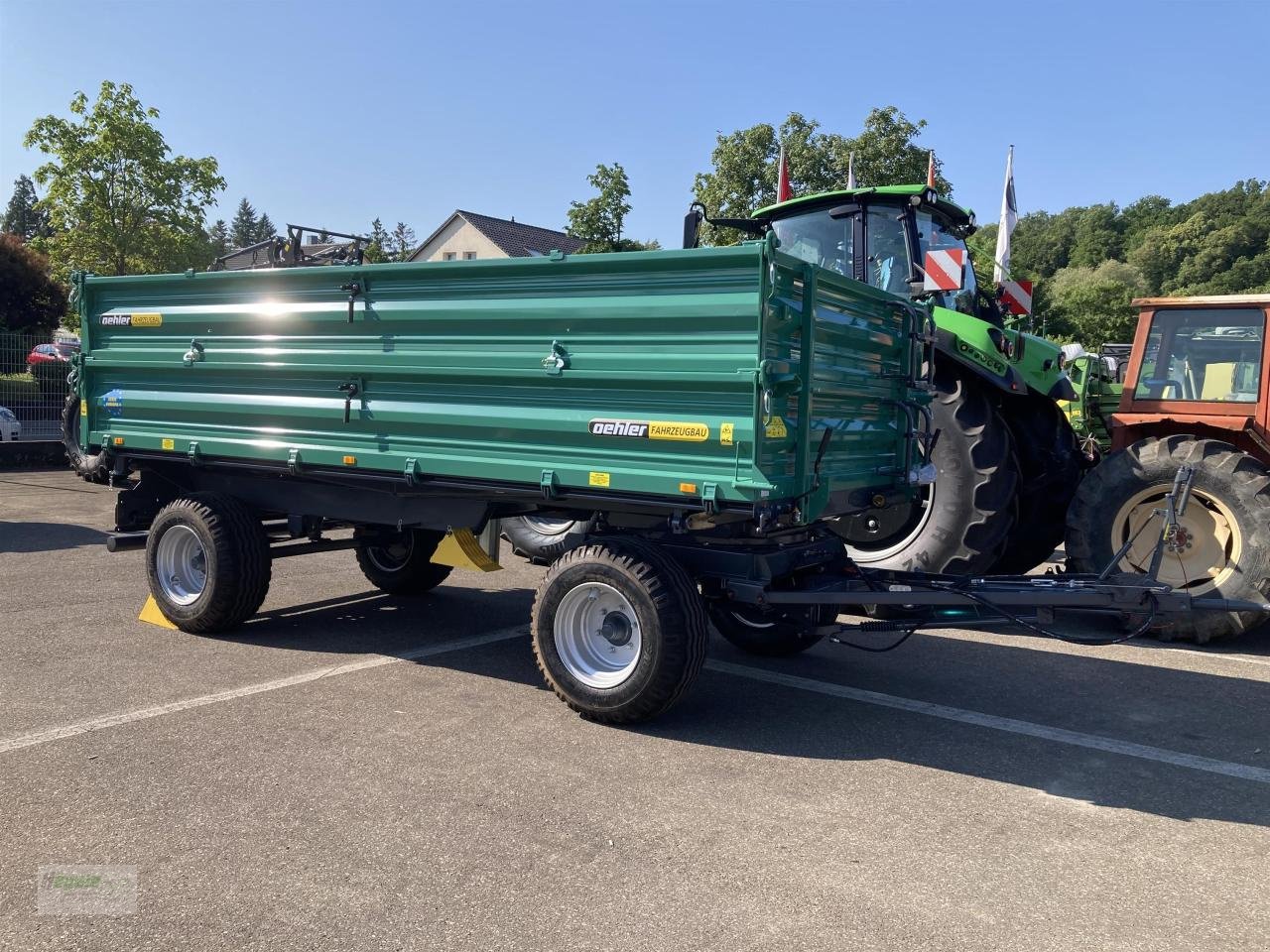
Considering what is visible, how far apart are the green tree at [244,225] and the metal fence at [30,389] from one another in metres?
108

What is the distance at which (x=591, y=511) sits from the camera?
5344 millimetres

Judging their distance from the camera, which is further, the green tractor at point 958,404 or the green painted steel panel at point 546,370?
the green tractor at point 958,404

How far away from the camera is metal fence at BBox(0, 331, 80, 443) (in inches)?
599

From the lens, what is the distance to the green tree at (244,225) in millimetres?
116938

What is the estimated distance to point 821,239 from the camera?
7672 millimetres

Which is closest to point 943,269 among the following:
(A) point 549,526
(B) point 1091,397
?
(B) point 1091,397

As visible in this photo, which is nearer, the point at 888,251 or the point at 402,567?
the point at 888,251

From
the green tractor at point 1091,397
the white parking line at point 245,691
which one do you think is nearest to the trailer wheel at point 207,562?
the white parking line at point 245,691

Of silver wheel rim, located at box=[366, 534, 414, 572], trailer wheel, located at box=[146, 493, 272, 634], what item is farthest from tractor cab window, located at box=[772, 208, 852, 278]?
trailer wheel, located at box=[146, 493, 272, 634]

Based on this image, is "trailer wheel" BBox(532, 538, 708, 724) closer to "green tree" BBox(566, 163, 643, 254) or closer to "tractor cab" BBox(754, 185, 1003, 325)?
"tractor cab" BBox(754, 185, 1003, 325)

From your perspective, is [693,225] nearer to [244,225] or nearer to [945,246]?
[945,246]

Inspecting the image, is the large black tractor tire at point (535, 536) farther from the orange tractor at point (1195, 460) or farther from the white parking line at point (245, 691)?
the orange tractor at point (1195, 460)

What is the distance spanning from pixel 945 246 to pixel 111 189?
20.2 metres

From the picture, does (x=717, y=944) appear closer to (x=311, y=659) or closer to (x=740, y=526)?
(x=740, y=526)
